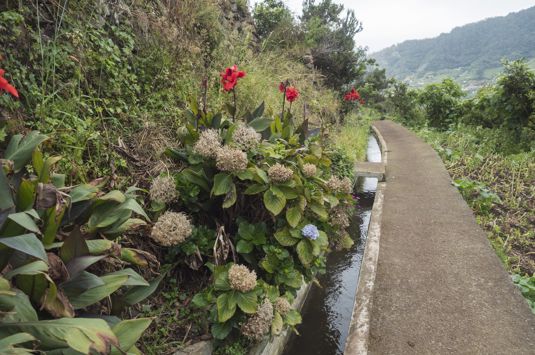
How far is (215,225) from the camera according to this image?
7.98 feet

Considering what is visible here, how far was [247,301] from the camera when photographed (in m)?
1.79

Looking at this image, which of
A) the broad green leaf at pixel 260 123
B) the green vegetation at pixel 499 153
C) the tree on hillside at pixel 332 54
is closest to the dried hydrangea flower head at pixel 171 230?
the broad green leaf at pixel 260 123

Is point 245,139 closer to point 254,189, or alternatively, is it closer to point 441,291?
point 254,189

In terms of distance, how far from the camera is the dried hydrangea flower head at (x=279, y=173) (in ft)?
6.82

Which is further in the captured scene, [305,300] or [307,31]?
[307,31]

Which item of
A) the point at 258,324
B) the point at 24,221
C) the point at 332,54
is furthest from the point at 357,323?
the point at 332,54

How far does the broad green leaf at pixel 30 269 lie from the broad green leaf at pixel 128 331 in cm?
37

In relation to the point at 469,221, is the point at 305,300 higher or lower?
lower

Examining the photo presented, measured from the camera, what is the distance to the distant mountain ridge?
2263 inches

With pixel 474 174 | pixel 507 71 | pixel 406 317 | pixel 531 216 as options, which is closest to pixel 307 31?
pixel 507 71

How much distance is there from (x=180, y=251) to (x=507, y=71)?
8.72 metres

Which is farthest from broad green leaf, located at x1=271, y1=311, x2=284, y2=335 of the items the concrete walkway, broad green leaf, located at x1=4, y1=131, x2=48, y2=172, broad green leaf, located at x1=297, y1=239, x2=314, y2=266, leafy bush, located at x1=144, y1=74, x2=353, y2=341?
broad green leaf, located at x1=4, y1=131, x2=48, y2=172

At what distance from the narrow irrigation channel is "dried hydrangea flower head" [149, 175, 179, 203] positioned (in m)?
1.49

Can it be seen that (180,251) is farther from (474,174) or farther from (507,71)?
Answer: (507,71)
